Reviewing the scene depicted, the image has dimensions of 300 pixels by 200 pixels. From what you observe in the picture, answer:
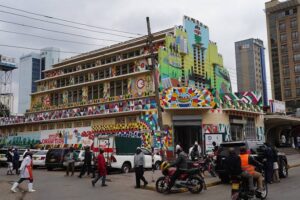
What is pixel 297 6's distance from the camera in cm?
9969

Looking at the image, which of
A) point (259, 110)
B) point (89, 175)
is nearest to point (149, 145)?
point (89, 175)

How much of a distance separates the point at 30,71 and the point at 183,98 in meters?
53.8

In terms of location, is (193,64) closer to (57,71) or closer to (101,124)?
(101,124)

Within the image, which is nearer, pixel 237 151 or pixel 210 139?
pixel 237 151

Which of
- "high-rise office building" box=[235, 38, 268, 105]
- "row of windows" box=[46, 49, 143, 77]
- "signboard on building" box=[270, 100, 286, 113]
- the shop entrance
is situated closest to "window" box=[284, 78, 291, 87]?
"high-rise office building" box=[235, 38, 268, 105]

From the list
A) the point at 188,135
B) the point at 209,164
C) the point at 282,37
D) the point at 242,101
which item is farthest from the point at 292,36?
the point at 209,164

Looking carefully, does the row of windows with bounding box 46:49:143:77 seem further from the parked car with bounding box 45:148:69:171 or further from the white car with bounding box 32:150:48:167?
the parked car with bounding box 45:148:69:171

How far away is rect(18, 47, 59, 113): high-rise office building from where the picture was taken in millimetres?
72262

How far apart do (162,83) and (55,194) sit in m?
22.5

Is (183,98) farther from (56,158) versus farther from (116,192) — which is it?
(116,192)

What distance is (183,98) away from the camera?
30969 mm

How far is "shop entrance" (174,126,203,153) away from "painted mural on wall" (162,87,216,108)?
8.08 ft

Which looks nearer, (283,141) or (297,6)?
(283,141)

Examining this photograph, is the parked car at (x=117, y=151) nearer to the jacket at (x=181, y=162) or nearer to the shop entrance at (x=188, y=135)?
the jacket at (x=181, y=162)
